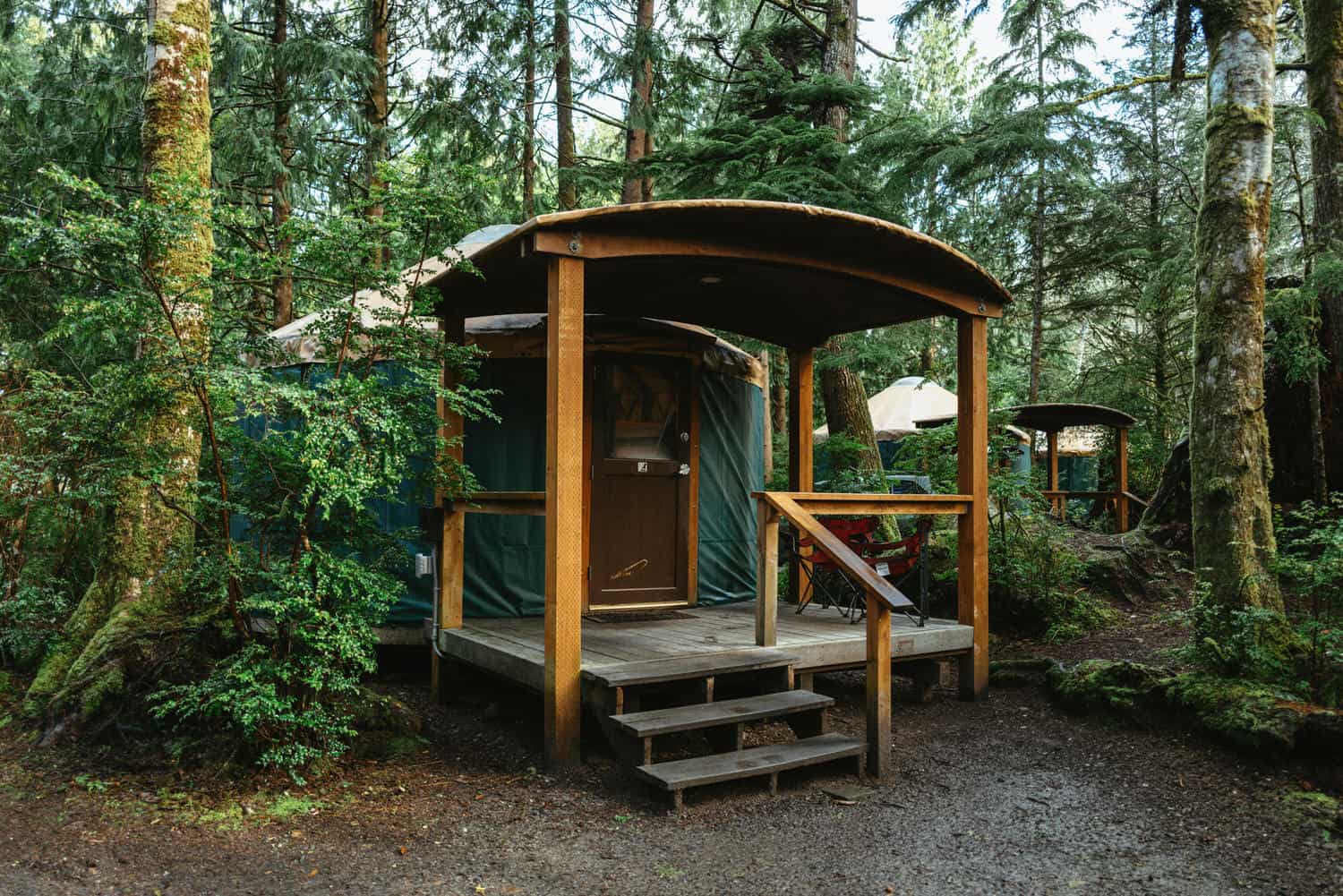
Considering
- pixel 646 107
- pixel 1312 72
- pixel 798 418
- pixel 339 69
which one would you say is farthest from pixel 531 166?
pixel 1312 72

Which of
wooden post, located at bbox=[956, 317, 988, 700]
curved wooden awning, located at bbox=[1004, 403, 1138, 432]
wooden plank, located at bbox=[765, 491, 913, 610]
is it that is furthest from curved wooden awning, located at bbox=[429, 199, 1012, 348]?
curved wooden awning, located at bbox=[1004, 403, 1138, 432]

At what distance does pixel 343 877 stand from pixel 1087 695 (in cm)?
376

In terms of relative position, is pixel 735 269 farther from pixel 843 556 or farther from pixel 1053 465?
pixel 1053 465

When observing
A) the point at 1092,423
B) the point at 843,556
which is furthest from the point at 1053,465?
the point at 843,556

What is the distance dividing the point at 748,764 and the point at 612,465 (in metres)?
2.76

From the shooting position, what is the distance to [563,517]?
12.8 feet

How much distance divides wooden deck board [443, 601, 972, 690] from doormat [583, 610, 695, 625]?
100 mm

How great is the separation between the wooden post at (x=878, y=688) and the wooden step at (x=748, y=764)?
0.24ft

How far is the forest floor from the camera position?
9.18 ft

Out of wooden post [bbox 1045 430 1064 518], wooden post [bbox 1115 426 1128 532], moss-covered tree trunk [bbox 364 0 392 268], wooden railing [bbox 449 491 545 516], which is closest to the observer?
wooden railing [bbox 449 491 545 516]

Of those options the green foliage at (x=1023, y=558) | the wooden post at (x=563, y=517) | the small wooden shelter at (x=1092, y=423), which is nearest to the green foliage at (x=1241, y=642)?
the green foliage at (x=1023, y=558)

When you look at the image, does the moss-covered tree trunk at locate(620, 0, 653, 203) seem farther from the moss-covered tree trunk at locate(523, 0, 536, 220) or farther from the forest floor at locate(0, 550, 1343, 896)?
the forest floor at locate(0, 550, 1343, 896)

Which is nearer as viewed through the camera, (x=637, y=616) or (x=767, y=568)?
(x=767, y=568)

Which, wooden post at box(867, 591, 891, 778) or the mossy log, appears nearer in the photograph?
the mossy log
